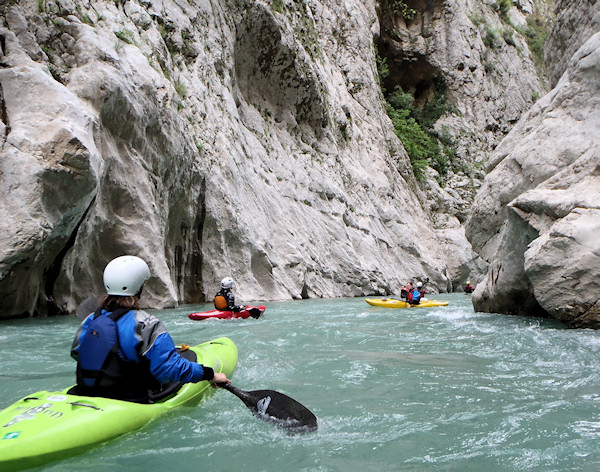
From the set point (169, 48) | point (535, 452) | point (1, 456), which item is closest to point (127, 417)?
point (1, 456)

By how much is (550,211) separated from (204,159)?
321 inches

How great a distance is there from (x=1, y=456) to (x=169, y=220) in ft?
32.1

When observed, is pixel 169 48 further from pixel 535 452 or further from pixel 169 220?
pixel 535 452

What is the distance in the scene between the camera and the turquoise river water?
260 cm

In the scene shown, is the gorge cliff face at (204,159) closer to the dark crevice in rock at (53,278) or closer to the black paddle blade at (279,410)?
the dark crevice in rock at (53,278)

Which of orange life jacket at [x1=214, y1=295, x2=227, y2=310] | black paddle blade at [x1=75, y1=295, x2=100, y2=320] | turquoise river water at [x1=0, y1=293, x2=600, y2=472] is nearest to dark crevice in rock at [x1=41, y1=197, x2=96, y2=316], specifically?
turquoise river water at [x1=0, y1=293, x2=600, y2=472]

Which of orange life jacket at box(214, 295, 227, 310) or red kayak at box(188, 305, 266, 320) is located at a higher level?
orange life jacket at box(214, 295, 227, 310)

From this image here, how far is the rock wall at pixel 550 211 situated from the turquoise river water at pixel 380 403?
73 centimetres

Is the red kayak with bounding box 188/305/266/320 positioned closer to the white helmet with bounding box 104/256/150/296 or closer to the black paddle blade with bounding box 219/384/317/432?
the black paddle blade with bounding box 219/384/317/432

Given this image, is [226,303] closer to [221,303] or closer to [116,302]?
[221,303]

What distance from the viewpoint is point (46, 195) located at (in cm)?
729

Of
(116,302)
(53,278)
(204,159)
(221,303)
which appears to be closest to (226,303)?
(221,303)

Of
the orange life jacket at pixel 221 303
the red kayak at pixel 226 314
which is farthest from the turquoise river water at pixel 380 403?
the orange life jacket at pixel 221 303

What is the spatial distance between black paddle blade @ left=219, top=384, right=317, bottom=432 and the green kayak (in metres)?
0.53
